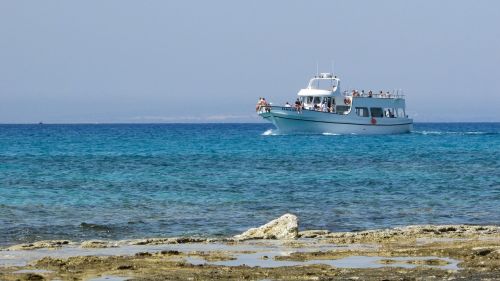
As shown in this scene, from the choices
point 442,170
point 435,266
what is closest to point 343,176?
point 442,170

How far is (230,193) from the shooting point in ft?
107

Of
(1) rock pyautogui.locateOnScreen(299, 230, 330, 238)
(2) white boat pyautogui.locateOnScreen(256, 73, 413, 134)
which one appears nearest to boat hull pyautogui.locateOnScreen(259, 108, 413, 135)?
(2) white boat pyautogui.locateOnScreen(256, 73, 413, 134)

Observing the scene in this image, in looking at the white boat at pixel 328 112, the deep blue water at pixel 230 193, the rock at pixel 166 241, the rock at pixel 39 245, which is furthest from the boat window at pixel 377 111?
the rock at pixel 39 245

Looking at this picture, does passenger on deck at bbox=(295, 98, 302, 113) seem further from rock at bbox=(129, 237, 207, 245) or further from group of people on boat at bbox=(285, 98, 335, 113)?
rock at bbox=(129, 237, 207, 245)

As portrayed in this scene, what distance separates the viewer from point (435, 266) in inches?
567

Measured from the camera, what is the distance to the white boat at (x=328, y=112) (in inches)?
3519

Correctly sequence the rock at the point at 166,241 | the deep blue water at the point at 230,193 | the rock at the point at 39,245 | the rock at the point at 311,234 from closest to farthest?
the rock at the point at 39,245, the rock at the point at 166,241, the rock at the point at 311,234, the deep blue water at the point at 230,193

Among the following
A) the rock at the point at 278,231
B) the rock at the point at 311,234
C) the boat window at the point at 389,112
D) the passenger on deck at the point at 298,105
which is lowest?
the rock at the point at 311,234

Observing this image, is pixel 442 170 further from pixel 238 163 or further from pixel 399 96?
pixel 399 96

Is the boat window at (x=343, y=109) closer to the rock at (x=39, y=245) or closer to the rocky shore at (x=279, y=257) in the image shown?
the rocky shore at (x=279, y=257)

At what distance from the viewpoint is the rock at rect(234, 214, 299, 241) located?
63.2 feet

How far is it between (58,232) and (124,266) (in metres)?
8.31

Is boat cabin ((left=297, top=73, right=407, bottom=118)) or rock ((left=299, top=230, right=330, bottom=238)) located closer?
rock ((left=299, top=230, right=330, bottom=238))

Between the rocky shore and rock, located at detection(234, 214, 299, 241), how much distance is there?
19mm
